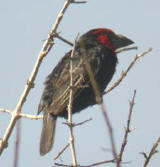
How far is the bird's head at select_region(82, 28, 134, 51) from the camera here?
5.50 m

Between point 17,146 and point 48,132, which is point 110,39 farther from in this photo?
point 17,146

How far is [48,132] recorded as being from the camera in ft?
16.3

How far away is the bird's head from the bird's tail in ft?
3.52

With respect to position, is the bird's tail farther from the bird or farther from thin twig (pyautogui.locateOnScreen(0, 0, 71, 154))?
thin twig (pyautogui.locateOnScreen(0, 0, 71, 154))

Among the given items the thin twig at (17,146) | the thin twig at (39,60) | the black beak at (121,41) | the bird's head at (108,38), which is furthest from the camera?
the black beak at (121,41)

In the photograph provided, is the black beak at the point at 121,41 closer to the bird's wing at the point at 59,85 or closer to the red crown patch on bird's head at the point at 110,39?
the red crown patch on bird's head at the point at 110,39

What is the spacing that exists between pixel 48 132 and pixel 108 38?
55.8 inches

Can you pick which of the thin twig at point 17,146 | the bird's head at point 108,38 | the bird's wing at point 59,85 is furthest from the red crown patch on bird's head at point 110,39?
the thin twig at point 17,146

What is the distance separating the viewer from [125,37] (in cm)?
575

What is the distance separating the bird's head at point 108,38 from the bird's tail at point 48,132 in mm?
1073

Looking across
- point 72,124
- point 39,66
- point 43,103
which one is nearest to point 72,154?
point 72,124

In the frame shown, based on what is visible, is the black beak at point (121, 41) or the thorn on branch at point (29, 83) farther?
the black beak at point (121, 41)

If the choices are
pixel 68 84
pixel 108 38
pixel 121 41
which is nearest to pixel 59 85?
pixel 68 84

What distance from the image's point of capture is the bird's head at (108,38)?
5.50 m
